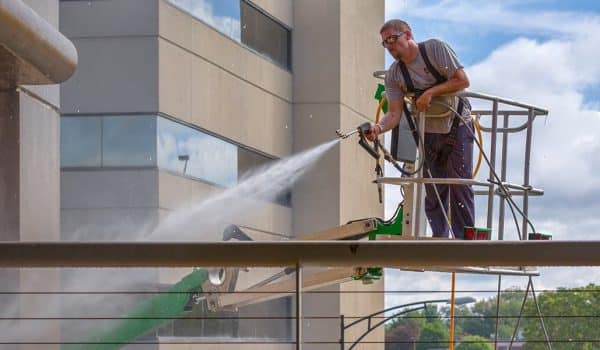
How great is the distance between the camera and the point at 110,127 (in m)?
18.8

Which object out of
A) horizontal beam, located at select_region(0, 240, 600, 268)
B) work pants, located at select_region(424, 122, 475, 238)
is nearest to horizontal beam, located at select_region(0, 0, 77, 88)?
work pants, located at select_region(424, 122, 475, 238)

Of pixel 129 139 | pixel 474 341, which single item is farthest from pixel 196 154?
pixel 474 341

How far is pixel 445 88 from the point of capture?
5820 millimetres

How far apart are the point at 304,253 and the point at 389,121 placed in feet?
9.02

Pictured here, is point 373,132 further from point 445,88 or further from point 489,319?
point 489,319

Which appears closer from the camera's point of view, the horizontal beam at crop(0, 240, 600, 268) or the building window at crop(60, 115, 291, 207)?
the horizontal beam at crop(0, 240, 600, 268)

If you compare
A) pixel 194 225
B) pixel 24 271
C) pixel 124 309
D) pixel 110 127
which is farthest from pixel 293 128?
pixel 24 271

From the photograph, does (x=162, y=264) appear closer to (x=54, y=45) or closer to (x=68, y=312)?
(x=54, y=45)

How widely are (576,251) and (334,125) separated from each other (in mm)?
21411

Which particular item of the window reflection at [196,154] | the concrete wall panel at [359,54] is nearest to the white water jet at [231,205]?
the window reflection at [196,154]

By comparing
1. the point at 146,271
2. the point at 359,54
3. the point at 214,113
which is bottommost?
the point at 146,271

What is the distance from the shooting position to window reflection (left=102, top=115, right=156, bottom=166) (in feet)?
59.9

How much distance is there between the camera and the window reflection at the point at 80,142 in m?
18.0

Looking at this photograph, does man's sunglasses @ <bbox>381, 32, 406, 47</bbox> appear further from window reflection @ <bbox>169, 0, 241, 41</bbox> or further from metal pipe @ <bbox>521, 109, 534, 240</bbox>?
window reflection @ <bbox>169, 0, 241, 41</bbox>
